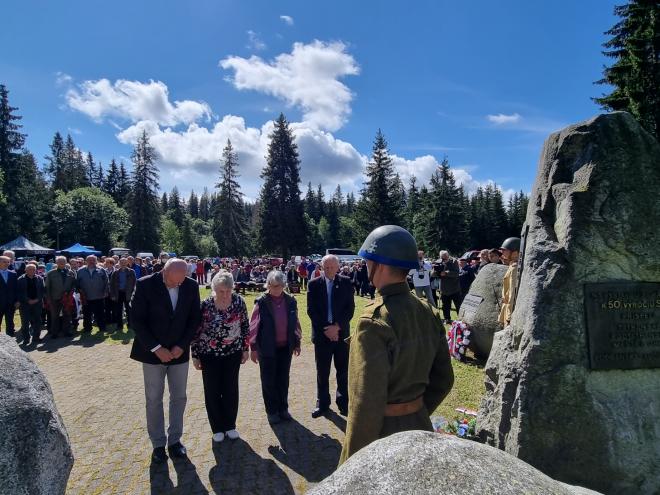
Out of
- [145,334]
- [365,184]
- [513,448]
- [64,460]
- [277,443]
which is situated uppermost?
[365,184]

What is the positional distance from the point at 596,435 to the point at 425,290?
376 inches

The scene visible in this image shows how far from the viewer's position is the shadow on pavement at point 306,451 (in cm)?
439

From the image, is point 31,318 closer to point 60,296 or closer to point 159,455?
point 60,296

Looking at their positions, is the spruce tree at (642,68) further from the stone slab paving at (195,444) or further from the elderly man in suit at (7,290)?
the elderly man in suit at (7,290)

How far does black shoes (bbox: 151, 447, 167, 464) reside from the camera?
453 cm

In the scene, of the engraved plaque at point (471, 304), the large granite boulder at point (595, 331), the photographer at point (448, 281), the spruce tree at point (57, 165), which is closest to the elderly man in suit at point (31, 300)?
the engraved plaque at point (471, 304)

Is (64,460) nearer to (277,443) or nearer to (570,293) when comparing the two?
(277,443)

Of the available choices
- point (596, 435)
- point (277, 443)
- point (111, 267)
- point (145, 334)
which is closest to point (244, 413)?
point (277, 443)

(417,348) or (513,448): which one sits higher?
(417,348)

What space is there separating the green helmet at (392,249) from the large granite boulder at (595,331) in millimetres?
1700

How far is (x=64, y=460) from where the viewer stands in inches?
104

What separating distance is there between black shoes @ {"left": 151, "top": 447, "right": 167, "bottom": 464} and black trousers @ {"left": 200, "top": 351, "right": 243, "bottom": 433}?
2.10 ft

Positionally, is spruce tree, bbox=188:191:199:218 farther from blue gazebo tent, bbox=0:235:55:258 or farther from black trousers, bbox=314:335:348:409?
black trousers, bbox=314:335:348:409

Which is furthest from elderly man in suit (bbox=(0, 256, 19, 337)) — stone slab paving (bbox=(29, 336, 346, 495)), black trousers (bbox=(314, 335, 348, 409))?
black trousers (bbox=(314, 335, 348, 409))
